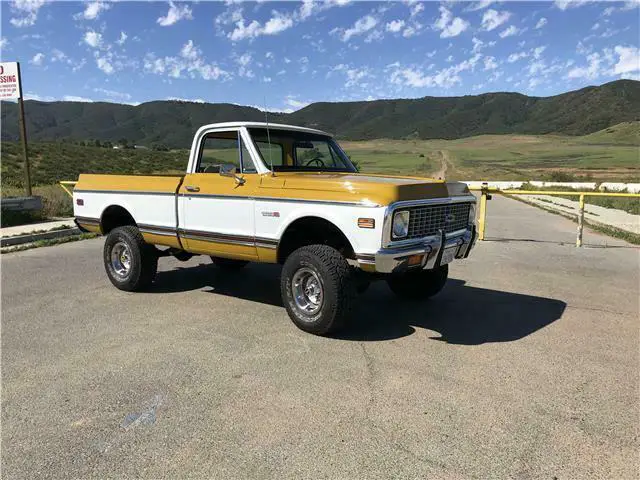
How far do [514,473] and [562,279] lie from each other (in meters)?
5.59

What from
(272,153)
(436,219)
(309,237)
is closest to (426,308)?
(436,219)

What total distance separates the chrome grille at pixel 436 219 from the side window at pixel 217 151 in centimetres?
232

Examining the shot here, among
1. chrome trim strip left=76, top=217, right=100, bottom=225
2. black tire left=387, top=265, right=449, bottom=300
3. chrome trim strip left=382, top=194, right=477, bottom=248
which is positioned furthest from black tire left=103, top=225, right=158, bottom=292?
chrome trim strip left=382, top=194, right=477, bottom=248

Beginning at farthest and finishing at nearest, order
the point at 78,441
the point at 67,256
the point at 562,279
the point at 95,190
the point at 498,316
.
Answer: the point at 67,256 → the point at 562,279 → the point at 95,190 → the point at 498,316 → the point at 78,441

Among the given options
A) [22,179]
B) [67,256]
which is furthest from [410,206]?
[22,179]

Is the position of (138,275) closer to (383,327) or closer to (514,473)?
(383,327)

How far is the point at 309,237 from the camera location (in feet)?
18.0

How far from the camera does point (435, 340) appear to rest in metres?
4.84

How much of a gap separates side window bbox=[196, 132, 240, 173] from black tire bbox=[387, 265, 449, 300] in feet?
8.02

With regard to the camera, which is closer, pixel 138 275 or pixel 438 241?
pixel 438 241

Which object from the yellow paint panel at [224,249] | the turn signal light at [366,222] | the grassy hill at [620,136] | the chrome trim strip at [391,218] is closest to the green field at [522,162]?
the grassy hill at [620,136]

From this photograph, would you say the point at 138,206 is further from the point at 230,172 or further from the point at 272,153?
the point at 272,153

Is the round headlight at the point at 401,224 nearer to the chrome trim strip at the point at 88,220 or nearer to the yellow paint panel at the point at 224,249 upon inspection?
the yellow paint panel at the point at 224,249

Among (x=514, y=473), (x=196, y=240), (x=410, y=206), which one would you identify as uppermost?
(x=410, y=206)
